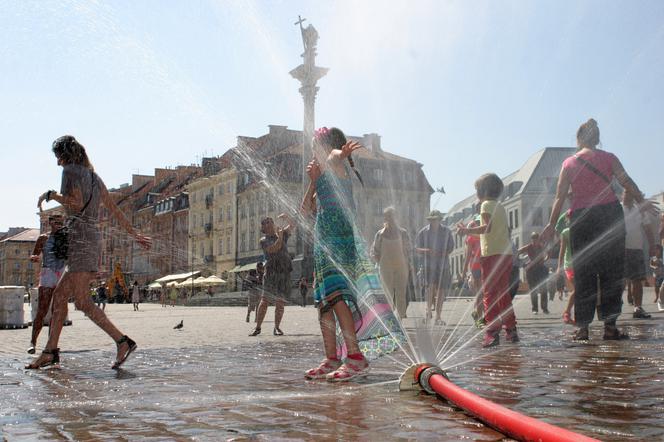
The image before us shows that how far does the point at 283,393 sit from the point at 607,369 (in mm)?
2101

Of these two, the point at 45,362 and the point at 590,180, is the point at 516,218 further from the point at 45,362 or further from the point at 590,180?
the point at 45,362

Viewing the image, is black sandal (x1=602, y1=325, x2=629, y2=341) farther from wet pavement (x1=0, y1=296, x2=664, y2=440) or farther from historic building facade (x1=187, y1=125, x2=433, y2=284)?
historic building facade (x1=187, y1=125, x2=433, y2=284)

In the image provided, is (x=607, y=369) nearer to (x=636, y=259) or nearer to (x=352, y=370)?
(x=352, y=370)

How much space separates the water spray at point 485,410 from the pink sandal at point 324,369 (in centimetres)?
94

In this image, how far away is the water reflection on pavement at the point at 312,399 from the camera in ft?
9.35

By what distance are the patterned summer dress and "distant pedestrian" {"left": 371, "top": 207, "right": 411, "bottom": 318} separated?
5.26 metres

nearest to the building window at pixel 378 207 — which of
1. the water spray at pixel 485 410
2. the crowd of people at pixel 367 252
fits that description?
the crowd of people at pixel 367 252

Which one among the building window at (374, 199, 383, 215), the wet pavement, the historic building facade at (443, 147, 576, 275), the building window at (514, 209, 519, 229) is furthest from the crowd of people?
the building window at (514, 209, 519, 229)

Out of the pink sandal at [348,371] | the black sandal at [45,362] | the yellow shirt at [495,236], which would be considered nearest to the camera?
the pink sandal at [348,371]

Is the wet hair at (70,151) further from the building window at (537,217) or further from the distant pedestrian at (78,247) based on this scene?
the building window at (537,217)

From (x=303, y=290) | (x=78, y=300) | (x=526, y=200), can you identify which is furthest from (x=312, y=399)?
(x=526, y=200)

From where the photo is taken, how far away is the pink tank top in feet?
21.7

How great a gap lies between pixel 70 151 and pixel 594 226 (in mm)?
4580

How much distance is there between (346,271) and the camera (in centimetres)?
477
